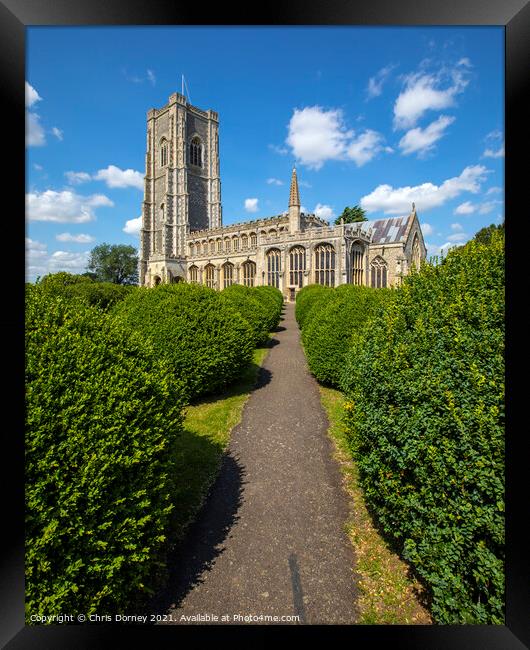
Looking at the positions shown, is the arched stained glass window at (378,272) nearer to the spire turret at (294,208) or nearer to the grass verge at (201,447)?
the spire turret at (294,208)

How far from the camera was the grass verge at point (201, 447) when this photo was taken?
4637mm

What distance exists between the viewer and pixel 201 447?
6.43 metres

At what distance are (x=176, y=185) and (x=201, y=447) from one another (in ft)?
189

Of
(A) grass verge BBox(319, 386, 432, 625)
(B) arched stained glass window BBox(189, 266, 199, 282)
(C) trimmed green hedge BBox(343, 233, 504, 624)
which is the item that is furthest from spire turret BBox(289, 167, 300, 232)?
(A) grass verge BBox(319, 386, 432, 625)

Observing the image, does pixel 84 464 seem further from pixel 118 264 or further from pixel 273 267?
pixel 118 264

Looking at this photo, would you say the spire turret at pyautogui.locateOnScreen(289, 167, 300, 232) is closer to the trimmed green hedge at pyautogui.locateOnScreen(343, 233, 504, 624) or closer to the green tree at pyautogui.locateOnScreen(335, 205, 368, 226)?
the green tree at pyautogui.locateOnScreen(335, 205, 368, 226)

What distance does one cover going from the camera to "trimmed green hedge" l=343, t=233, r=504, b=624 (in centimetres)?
218

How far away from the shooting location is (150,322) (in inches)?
323

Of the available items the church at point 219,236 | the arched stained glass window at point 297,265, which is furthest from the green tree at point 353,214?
the arched stained glass window at point 297,265

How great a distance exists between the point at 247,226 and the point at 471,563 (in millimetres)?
53092

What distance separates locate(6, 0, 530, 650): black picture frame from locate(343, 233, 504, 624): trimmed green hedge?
158 mm
